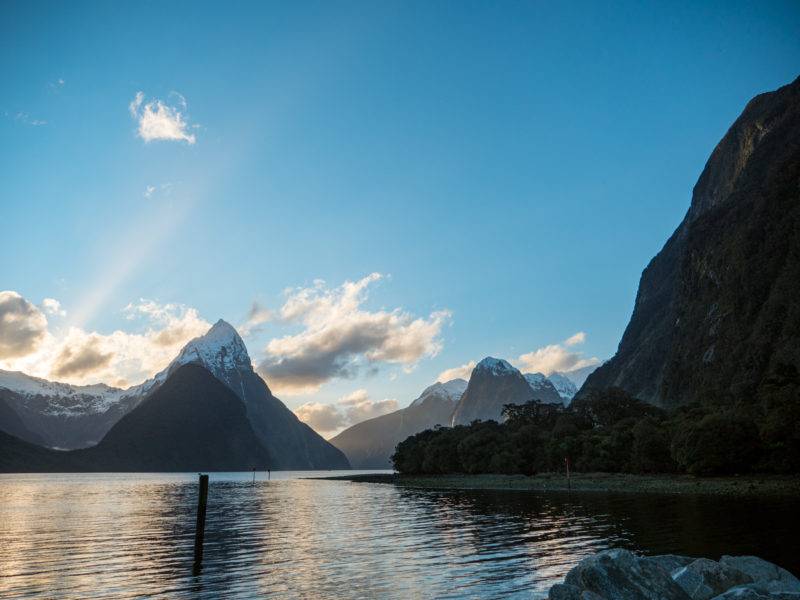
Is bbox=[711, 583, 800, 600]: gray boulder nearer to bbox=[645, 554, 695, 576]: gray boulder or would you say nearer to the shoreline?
bbox=[645, 554, 695, 576]: gray boulder

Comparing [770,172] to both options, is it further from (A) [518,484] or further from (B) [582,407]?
(A) [518,484]

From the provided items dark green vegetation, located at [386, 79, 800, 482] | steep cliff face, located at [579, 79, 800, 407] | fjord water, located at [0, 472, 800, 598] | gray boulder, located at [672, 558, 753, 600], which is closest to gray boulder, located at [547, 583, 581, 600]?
gray boulder, located at [672, 558, 753, 600]

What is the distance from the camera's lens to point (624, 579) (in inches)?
728

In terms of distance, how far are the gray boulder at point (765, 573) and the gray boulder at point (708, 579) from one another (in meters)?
0.20

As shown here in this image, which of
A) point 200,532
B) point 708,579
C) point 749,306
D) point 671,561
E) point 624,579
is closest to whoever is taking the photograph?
point 624,579

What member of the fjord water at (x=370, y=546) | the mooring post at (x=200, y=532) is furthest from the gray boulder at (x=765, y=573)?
the mooring post at (x=200, y=532)

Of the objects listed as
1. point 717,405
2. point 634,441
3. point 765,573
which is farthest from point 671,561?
point 717,405

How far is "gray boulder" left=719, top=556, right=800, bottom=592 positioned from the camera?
59.5ft

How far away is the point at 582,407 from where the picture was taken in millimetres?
174500

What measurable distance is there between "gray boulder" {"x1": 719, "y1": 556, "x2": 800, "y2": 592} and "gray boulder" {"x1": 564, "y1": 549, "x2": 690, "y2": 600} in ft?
7.56

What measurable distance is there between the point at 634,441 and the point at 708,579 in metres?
94.0

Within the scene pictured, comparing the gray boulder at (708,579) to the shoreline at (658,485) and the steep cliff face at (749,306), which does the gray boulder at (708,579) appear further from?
the steep cliff face at (749,306)

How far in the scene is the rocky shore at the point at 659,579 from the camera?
18.2 m

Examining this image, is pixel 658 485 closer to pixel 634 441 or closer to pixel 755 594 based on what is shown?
pixel 634 441
